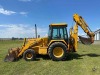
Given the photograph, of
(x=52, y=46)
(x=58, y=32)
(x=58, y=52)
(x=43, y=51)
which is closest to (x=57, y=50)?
(x=58, y=52)

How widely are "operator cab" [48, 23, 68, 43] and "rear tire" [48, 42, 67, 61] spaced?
58cm

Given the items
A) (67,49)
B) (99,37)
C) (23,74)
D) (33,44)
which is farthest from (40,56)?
(99,37)

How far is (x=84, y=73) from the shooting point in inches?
447

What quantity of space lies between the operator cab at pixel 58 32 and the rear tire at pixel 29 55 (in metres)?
1.62

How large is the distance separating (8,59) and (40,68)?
3649 mm

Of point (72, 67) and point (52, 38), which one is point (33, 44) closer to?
point (52, 38)

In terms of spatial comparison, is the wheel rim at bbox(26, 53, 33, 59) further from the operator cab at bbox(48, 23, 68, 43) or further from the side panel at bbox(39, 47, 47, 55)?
the operator cab at bbox(48, 23, 68, 43)

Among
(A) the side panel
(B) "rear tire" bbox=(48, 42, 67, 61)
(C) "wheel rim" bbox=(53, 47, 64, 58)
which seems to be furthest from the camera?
(A) the side panel

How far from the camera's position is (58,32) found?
1584 cm

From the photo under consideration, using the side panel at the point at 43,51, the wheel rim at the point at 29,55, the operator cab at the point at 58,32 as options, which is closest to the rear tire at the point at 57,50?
the side panel at the point at 43,51

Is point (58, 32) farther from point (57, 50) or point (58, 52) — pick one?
point (58, 52)

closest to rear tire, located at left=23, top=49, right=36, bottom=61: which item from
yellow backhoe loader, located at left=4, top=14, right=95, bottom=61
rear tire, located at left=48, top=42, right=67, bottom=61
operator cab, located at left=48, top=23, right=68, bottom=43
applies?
yellow backhoe loader, located at left=4, top=14, right=95, bottom=61

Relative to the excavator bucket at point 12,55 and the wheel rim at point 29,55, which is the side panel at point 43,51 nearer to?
the wheel rim at point 29,55

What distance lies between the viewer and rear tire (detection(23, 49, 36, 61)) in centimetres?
1555
